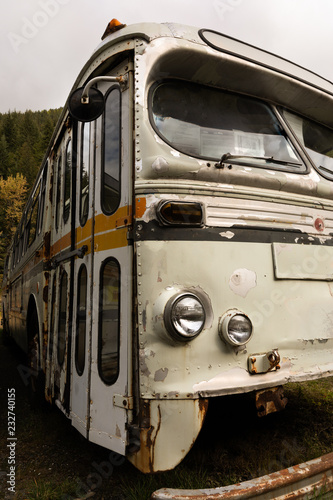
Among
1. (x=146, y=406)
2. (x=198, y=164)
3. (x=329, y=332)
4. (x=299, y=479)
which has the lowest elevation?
(x=299, y=479)

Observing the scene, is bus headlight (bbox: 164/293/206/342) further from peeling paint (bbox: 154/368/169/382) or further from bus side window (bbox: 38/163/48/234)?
bus side window (bbox: 38/163/48/234)

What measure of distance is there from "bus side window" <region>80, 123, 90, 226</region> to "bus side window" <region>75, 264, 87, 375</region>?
1.38 feet

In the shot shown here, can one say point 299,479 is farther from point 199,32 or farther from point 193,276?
point 199,32

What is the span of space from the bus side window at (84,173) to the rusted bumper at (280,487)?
6.28ft

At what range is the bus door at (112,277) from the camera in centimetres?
220

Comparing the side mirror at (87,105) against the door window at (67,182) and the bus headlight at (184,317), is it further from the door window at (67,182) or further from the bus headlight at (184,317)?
the bus headlight at (184,317)

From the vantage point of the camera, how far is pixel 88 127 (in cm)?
297

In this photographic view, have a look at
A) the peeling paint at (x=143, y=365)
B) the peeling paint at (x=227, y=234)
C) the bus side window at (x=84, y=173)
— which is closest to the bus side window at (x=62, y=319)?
the bus side window at (x=84, y=173)

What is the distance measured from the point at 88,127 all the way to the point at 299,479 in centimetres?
259

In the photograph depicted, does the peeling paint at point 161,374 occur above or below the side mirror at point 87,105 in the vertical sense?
below

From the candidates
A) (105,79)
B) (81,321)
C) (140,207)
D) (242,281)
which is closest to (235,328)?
(242,281)

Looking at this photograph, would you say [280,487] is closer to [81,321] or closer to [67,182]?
[81,321]

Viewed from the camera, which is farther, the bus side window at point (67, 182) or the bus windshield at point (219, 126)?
the bus side window at point (67, 182)

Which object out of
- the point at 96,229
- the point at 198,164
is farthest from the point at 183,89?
the point at 96,229
